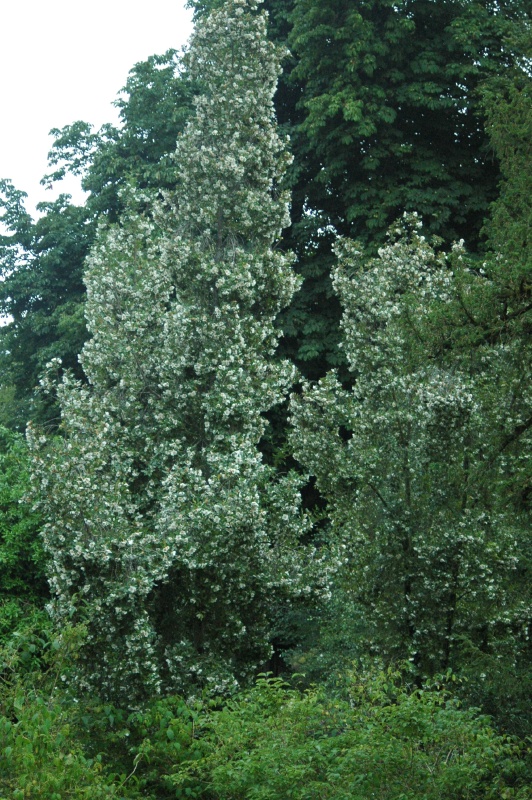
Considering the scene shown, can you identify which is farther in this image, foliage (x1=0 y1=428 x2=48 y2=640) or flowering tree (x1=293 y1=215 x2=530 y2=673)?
foliage (x1=0 y1=428 x2=48 y2=640)

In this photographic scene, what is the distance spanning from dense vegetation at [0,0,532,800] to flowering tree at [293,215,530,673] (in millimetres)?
34

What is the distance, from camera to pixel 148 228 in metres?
16.4

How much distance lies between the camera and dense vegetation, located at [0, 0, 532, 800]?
8.43 meters

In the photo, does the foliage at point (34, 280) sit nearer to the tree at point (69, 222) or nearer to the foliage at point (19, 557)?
the tree at point (69, 222)

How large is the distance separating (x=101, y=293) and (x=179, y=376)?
80.0 inches

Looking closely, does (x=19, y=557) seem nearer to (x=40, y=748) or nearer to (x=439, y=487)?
(x=439, y=487)

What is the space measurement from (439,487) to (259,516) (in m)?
2.23

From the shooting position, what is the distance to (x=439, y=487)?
40.8 feet

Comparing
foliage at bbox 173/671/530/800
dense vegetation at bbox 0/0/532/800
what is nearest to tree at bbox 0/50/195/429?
dense vegetation at bbox 0/0/532/800

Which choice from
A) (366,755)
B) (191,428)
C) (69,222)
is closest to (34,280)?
(69,222)

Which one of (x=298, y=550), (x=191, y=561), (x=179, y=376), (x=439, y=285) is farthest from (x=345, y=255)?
(x=191, y=561)

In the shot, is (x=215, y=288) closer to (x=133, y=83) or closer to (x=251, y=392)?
(x=251, y=392)

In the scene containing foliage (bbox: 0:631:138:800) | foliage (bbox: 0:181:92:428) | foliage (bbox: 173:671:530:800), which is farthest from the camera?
foliage (bbox: 0:181:92:428)

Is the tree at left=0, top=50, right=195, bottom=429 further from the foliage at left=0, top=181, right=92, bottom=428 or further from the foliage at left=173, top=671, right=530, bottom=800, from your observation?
the foliage at left=173, top=671, right=530, bottom=800
